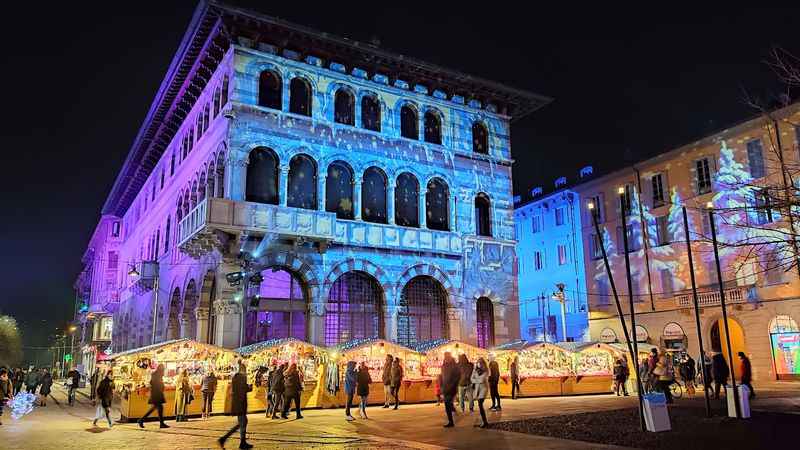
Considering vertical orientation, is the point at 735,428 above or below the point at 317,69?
below

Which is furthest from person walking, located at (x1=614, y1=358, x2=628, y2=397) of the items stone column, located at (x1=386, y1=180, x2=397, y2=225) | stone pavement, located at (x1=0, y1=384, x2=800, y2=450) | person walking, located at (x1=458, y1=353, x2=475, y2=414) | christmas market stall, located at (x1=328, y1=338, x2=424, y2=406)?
stone column, located at (x1=386, y1=180, x2=397, y2=225)

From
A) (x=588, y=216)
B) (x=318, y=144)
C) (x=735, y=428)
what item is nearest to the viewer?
(x=735, y=428)

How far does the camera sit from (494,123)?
3088 centimetres

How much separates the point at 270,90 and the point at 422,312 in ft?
37.3

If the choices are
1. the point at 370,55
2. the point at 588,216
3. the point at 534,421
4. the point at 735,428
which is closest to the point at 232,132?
the point at 370,55

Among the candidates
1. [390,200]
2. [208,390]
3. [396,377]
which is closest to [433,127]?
[390,200]

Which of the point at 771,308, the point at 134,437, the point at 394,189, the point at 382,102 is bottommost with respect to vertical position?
the point at 134,437

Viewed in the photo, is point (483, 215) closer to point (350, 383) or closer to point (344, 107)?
point (344, 107)

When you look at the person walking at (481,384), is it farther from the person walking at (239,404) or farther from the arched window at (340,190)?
the arched window at (340,190)

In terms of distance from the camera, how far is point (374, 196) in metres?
26.6

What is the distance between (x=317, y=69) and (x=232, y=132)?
16.1 feet

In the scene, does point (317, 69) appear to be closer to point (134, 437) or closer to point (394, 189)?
point (394, 189)

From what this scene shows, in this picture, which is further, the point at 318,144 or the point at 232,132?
the point at 318,144

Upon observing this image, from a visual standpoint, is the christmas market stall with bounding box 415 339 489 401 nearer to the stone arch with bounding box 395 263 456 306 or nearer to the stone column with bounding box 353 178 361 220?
the stone arch with bounding box 395 263 456 306
